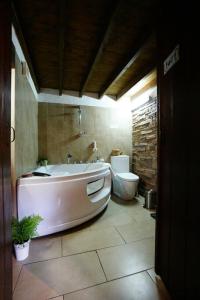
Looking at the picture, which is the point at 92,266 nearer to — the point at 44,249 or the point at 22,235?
the point at 44,249

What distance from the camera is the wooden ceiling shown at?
4.75ft

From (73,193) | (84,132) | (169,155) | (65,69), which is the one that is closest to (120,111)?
(84,132)

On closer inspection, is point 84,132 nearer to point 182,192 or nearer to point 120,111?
point 120,111

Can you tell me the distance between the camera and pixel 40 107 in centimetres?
322

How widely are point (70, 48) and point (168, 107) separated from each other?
1.73m

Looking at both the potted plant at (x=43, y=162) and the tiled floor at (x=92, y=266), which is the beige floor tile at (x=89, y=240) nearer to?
the tiled floor at (x=92, y=266)

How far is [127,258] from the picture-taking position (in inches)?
56.0

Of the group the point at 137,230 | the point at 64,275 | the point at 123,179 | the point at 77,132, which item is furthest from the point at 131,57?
the point at 64,275

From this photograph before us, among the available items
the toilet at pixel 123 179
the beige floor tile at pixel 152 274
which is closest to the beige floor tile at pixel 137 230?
the beige floor tile at pixel 152 274

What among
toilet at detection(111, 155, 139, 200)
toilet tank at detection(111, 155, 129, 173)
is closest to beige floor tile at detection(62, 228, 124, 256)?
toilet at detection(111, 155, 139, 200)

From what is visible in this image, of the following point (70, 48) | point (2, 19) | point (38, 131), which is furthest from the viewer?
point (38, 131)

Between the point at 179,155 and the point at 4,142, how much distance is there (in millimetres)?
1024

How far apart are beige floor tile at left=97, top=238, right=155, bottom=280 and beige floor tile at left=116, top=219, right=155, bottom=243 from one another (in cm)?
10

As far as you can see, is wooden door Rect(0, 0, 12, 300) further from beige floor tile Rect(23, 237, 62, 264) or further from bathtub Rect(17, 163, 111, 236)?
bathtub Rect(17, 163, 111, 236)
